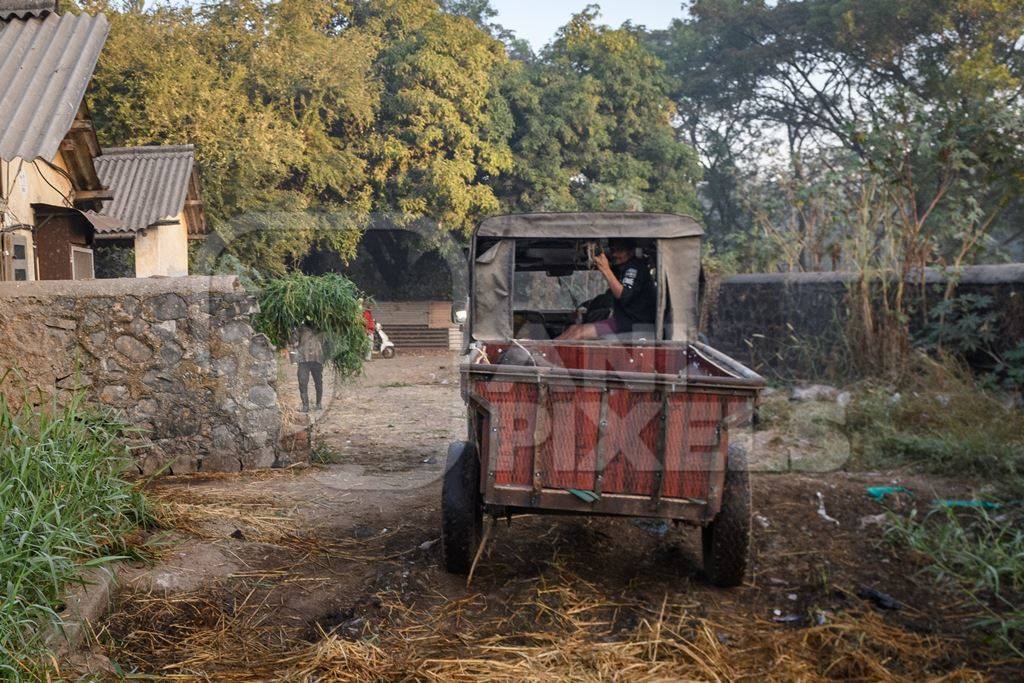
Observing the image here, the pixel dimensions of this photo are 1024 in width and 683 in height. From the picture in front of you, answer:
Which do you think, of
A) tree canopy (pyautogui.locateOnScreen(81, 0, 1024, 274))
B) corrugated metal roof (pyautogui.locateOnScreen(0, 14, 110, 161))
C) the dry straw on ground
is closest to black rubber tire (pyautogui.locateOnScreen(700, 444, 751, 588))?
the dry straw on ground

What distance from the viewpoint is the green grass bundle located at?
29.4 feet

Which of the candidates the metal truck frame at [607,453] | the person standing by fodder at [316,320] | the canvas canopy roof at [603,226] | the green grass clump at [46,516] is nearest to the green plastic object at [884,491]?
the metal truck frame at [607,453]

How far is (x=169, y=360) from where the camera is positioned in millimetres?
6656

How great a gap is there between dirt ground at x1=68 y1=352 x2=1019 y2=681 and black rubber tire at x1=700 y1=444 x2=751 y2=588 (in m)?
0.16

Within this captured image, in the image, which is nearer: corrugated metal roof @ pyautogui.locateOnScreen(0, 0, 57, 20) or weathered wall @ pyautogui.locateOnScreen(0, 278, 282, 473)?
weathered wall @ pyautogui.locateOnScreen(0, 278, 282, 473)

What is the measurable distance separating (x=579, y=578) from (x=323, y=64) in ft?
60.0

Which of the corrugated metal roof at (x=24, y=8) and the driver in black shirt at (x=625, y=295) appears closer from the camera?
the driver in black shirt at (x=625, y=295)

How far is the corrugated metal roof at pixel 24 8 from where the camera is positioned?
22.0 ft

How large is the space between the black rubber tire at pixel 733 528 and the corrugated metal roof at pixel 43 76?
13.8ft

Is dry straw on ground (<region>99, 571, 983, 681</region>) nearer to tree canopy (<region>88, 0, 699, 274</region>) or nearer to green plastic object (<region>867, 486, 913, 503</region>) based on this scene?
green plastic object (<region>867, 486, 913, 503</region>)

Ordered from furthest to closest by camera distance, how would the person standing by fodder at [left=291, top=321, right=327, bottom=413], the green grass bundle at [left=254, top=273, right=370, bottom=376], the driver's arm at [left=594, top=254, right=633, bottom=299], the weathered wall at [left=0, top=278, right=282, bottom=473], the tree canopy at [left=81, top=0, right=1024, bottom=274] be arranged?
the tree canopy at [left=81, top=0, right=1024, bottom=274] → the person standing by fodder at [left=291, top=321, right=327, bottom=413] → the green grass bundle at [left=254, top=273, right=370, bottom=376] → the driver's arm at [left=594, top=254, right=633, bottom=299] → the weathered wall at [left=0, top=278, right=282, bottom=473]

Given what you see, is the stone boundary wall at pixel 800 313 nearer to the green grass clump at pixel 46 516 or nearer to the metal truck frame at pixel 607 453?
the metal truck frame at pixel 607 453

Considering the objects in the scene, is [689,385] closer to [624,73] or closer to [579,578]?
[579,578]

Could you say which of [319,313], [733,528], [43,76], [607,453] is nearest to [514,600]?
[607,453]
